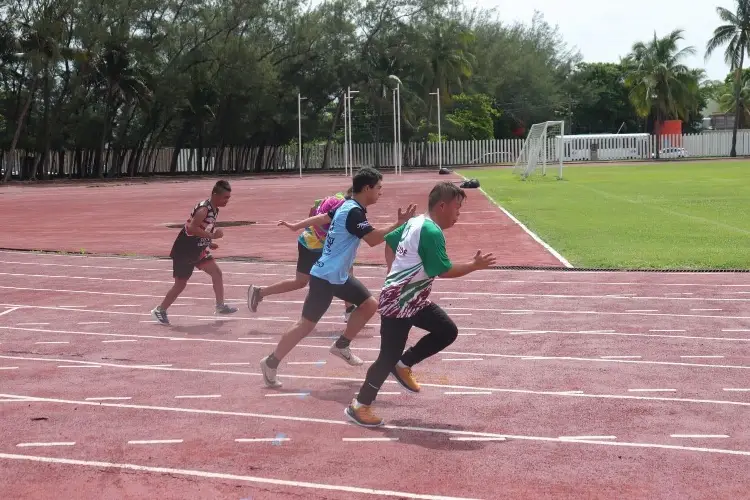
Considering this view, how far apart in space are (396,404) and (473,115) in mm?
77619

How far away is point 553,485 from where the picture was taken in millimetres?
5039

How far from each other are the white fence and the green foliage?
260 inches

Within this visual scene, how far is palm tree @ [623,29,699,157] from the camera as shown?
249 ft

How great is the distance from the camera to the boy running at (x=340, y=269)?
7.00 meters

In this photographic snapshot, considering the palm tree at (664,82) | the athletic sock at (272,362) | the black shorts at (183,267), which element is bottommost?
the athletic sock at (272,362)

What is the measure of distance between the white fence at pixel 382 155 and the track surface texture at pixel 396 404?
6137 centimetres

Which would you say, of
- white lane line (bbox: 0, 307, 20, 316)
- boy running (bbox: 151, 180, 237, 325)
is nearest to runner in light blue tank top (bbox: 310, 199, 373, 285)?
boy running (bbox: 151, 180, 237, 325)

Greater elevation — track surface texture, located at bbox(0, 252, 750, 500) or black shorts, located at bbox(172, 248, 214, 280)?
black shorts, located at bbox(172, 248, 214, 280)

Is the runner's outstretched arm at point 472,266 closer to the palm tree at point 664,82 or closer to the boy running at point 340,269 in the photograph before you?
the boy running at point 340,269

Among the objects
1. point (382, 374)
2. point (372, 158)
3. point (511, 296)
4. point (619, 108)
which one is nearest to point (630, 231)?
point (511, 296)

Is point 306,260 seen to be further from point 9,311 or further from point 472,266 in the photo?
point 9,311

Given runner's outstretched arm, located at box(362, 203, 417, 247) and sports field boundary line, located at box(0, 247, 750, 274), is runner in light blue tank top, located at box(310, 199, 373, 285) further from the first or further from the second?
sports field boundary line, located at box(0, 247, 750, 274)

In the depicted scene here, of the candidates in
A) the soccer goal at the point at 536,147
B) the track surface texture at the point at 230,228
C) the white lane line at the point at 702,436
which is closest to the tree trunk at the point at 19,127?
the track surface texture at the point at 230,228

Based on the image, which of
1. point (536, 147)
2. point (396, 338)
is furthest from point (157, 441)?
point (536, 147)
